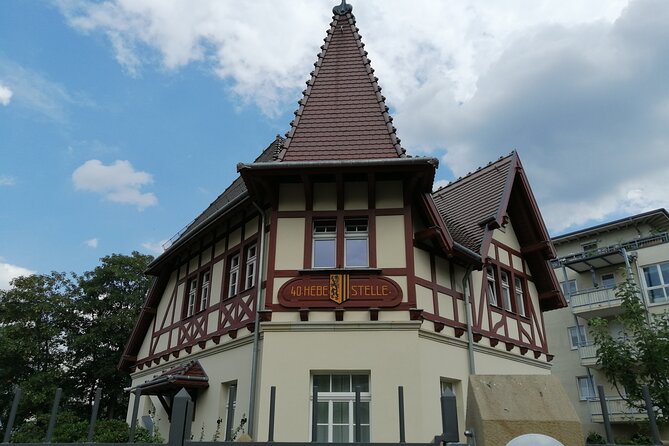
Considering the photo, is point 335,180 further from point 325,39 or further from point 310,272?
point 325,39

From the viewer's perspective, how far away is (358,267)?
11758mm

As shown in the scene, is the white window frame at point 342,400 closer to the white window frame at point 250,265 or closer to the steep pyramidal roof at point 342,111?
the white window frame at point 250,265

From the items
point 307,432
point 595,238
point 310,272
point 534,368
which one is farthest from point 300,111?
point 595,238

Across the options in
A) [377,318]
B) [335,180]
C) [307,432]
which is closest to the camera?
[307,432]

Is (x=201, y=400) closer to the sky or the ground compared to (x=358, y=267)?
closer to the ground

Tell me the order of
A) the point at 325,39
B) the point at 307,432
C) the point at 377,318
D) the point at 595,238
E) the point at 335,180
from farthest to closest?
the point at 595,238 → the point at 325,39 → the point at 335,180 → the point at 377,318 → the point at 307,432

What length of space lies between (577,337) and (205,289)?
24625 mm

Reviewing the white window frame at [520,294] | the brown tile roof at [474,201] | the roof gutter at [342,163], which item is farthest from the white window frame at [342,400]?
the white window frame at [520,294]

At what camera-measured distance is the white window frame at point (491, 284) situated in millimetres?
15236

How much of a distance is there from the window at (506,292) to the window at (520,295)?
36cm

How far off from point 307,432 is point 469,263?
5972 mm

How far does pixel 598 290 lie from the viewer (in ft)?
103

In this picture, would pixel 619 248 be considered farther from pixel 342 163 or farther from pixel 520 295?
pixel 342 163

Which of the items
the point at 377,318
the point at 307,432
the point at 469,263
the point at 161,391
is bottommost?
the point at 307,432
